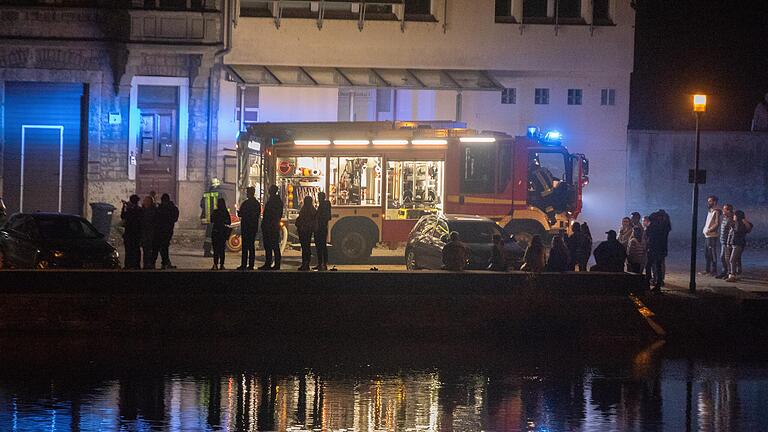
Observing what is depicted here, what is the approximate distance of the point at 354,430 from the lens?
12.2 m

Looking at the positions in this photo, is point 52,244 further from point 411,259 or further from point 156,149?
point 156,149

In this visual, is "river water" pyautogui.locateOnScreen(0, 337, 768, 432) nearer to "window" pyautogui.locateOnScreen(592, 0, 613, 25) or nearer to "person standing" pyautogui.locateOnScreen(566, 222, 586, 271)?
"person standing" pyautogui.locateOnScreen(566, 222, 586, 271)

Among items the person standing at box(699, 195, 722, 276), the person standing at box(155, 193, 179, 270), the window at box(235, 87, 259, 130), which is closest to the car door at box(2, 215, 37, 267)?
the person standing at box(155, 193, 179, 270)

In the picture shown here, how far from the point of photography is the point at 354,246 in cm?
2983

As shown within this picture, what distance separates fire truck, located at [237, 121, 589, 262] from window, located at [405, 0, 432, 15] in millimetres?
8860

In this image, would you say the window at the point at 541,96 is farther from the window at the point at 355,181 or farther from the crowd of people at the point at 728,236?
the crowd of people at the point at 728,236

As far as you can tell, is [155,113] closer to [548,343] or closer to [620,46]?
[620,46]

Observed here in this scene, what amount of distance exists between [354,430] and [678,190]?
89.6 feet

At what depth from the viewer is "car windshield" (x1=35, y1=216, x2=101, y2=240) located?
2403 cm

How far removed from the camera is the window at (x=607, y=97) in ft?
129

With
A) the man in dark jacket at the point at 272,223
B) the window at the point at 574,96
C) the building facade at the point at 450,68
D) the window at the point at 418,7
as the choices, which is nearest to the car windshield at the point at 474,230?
the man in dark jacket at the point at 272,223

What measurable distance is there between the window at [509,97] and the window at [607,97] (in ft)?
9.42

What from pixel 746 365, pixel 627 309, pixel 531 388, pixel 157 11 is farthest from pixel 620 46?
pixel 531 388

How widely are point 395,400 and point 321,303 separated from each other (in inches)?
215
